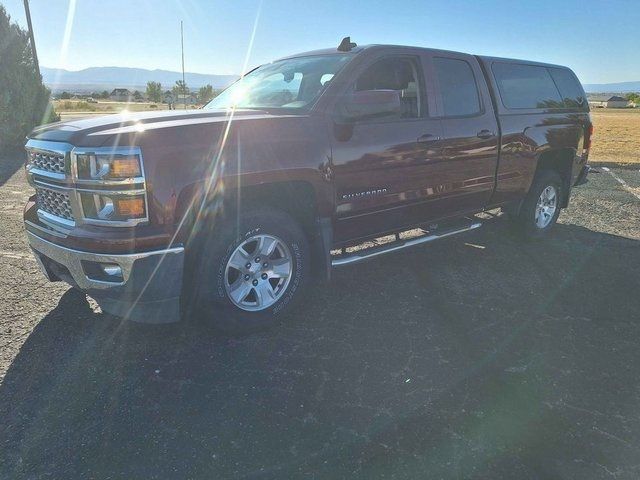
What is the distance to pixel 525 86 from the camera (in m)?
5.55

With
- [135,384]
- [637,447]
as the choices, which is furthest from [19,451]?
[637,447]

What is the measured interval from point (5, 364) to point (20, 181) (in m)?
7.93

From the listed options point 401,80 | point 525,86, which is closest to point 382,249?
point 401,80

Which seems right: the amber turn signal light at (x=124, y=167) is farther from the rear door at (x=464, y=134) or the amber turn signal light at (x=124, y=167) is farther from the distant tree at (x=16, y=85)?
the distant tree at (x=16, y=85)

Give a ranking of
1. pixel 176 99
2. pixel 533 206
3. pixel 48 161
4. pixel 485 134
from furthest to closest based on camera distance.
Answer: pixel 176 99
pixel 533 206
pixel 485 134
pixel 48 161

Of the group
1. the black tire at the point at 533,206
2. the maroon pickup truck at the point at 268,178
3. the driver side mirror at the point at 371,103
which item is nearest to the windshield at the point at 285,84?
the maroon pickup truck at the point at 268,178

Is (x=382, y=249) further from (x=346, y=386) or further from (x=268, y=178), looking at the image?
(x=346, y=386)

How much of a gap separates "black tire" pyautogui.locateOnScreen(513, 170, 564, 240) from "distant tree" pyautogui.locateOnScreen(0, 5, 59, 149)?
14348 millimetres

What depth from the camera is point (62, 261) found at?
120 inches

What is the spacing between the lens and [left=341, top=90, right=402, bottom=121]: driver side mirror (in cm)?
340

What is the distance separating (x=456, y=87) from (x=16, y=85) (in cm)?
1444

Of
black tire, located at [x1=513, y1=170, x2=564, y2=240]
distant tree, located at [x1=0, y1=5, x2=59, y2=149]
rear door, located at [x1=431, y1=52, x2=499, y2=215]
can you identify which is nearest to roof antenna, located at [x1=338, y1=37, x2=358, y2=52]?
rear door, located at [x1=431, y1=52, x2=499, y2=215]

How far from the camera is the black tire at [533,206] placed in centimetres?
581

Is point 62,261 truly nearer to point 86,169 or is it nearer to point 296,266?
point 86,169
